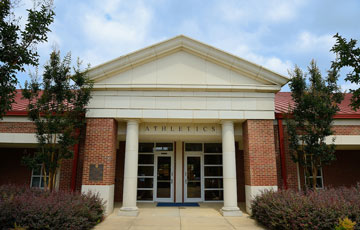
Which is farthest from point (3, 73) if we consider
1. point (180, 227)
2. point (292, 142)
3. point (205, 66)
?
point (292, 142)

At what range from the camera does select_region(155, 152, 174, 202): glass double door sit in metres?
12.9

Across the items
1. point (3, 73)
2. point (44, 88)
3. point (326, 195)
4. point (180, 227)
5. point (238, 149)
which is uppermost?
point (44, 88)

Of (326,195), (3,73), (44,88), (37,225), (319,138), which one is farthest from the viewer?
(319,138)

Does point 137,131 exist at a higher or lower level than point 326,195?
higher

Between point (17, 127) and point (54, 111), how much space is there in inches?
118

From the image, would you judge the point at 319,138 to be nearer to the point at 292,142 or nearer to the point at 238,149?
the point at 292,142

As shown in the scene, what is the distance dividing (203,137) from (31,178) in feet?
28.6

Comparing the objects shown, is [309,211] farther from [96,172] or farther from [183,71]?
[96,172]

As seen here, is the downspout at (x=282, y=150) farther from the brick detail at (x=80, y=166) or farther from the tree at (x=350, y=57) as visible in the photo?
the brick detail at (x=80, y=166)

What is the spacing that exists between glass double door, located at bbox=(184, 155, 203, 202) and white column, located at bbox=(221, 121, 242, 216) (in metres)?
3.17

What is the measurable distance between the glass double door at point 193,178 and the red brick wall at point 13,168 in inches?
306

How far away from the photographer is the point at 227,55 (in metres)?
10.3

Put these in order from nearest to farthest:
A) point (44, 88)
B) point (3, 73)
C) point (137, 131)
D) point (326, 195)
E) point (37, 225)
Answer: point (3, 73) → point (37, 225) → point (326, 195) → point (44, 88) → point (137, 131)

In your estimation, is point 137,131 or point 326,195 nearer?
point 326,195
